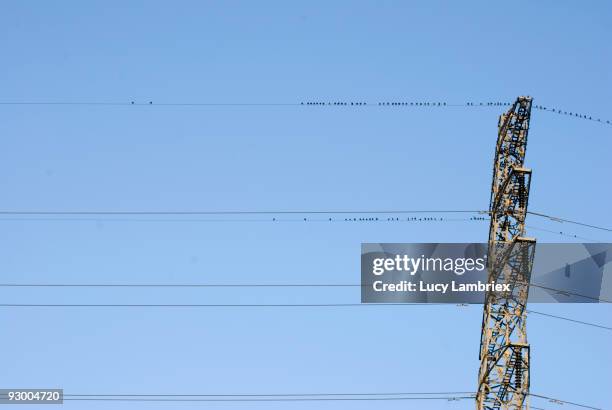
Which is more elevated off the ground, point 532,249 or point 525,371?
point 532,249

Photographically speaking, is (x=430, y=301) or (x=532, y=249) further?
(x=430, y=301)

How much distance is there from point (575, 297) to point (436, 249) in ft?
39.0

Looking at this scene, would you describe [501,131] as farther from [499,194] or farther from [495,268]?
[495,268]

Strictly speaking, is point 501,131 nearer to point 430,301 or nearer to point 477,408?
point 430,301

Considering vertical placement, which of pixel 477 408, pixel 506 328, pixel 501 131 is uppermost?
pixel 501 131

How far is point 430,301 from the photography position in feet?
299

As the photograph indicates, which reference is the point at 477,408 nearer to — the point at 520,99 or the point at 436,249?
the point at 436,249

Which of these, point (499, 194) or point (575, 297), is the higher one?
point (499, 194)

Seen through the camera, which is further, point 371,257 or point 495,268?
point 371,257

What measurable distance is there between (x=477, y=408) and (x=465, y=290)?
29.1ft

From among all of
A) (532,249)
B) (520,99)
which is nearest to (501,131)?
(520,99)

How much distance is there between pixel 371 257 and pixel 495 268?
39.9ft

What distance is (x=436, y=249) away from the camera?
94.5m

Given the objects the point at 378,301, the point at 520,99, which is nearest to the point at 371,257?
the point at 378,301
